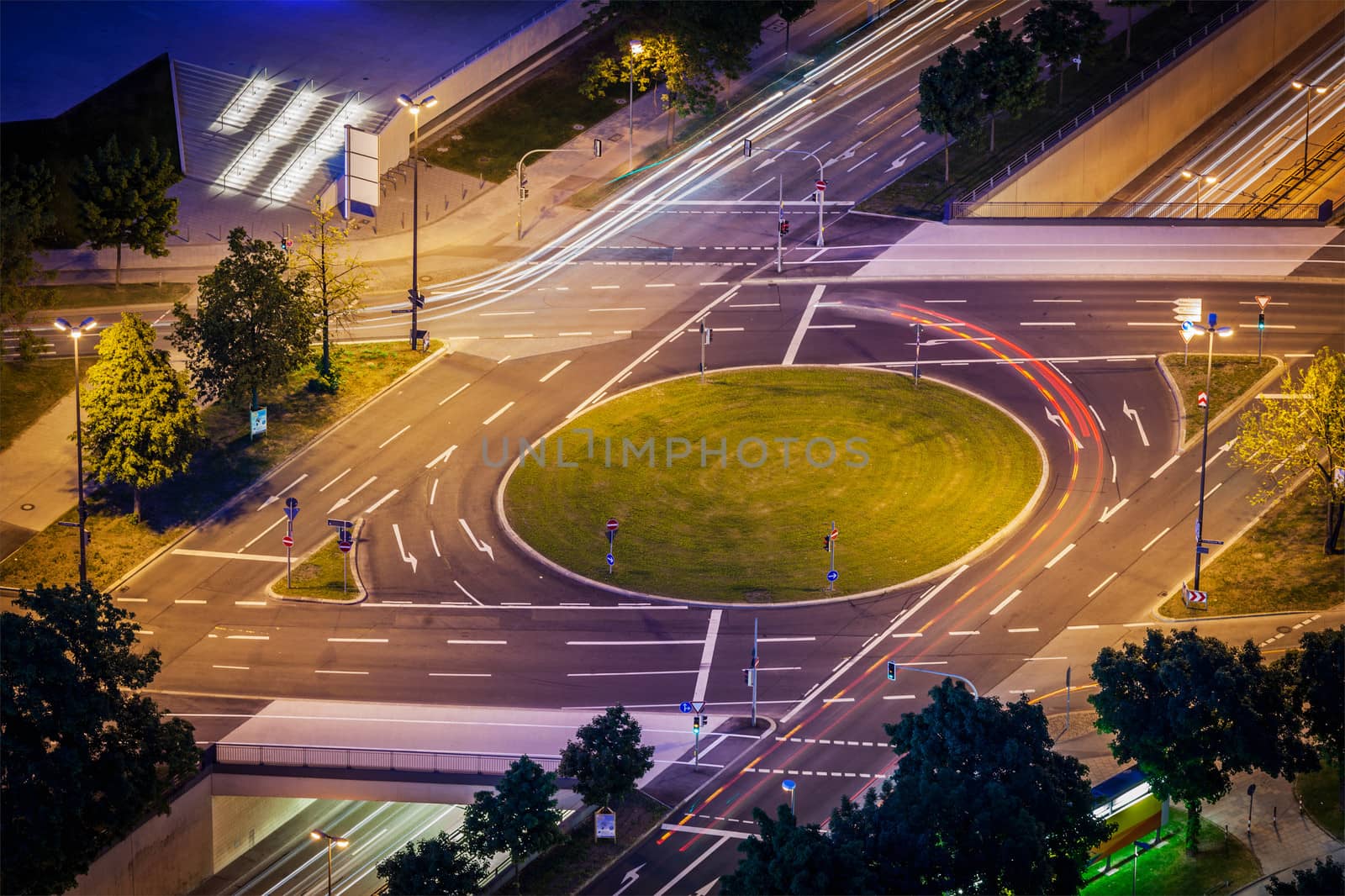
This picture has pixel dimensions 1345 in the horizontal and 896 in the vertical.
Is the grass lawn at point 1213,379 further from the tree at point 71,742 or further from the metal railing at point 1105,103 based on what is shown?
the tree at point 71,742

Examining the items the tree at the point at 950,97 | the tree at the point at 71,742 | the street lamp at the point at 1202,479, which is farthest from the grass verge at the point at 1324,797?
the tree at the point at 950,97

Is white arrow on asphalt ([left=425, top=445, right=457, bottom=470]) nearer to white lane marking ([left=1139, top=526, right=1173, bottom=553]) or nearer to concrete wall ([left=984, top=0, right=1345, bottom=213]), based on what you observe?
white lane marking ([left=1139, top=526, right=1173, bottom=553])

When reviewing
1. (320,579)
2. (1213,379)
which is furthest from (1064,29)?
(320,579)

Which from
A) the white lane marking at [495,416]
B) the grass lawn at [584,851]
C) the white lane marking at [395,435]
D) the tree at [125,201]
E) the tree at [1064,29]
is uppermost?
the tree at [1064,29]

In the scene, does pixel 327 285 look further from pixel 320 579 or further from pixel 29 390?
pixel 320 579

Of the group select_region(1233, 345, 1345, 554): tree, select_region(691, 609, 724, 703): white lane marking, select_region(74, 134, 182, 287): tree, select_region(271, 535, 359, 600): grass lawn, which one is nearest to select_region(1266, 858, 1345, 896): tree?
select_region(691, 609, 724, 703): white lane marking

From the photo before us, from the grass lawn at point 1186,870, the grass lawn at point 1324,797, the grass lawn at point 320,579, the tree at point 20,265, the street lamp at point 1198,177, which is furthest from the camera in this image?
the street lamp at point 1198,177

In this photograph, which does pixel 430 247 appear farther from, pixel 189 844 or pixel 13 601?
pixel 189 844
